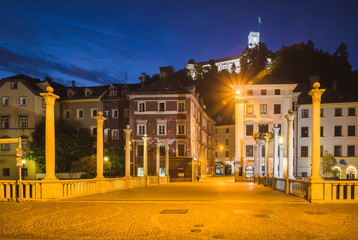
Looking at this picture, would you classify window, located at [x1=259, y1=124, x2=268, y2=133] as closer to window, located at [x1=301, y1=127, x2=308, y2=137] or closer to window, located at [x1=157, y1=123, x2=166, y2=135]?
window, located at [x1=301, y1=127, x2=308, y2=137]

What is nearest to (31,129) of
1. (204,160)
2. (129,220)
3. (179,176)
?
(179,176)

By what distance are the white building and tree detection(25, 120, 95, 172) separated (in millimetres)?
31386

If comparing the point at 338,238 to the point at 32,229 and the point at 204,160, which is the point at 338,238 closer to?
the point at 32,229

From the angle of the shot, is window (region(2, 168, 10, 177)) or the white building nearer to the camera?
window (region(2, 168, 10, 177))

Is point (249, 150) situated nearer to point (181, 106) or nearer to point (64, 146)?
point (181, 106)

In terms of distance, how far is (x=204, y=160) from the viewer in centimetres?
6012

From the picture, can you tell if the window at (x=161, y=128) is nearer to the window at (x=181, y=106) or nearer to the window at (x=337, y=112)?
the window at (x=181, y=106)

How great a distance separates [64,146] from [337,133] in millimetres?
39718

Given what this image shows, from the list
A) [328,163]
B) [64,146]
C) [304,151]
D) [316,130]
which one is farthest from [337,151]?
[316,130]

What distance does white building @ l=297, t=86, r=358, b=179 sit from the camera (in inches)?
1908

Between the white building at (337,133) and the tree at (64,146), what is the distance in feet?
103

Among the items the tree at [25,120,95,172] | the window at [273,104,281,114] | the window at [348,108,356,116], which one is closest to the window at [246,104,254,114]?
the window at [273,104,281,114]

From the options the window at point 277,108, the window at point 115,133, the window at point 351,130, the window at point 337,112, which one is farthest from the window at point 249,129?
the window at point 115,133

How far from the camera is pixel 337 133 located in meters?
49.5
